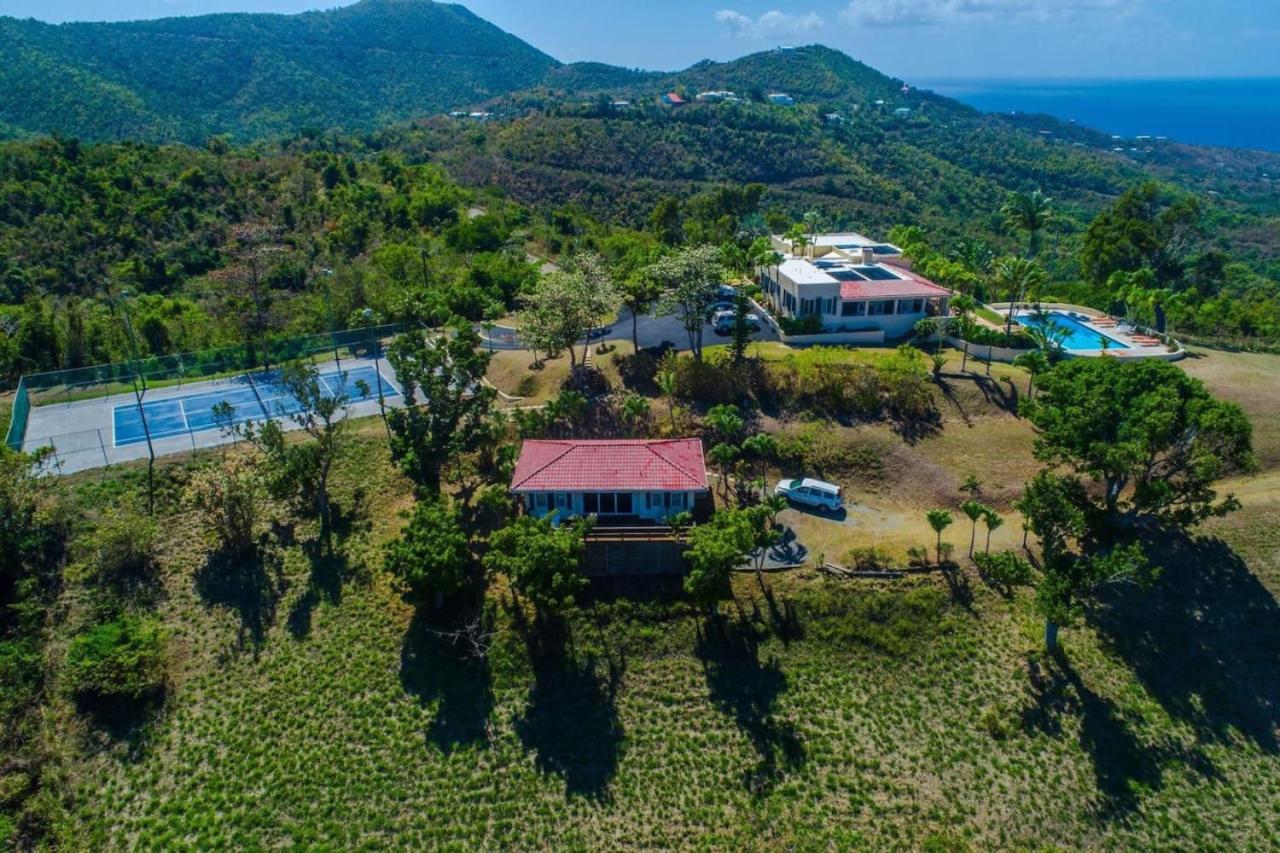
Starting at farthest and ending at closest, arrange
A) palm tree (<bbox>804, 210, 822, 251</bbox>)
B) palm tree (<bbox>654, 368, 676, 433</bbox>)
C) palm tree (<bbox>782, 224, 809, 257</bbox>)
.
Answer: palm tree (<bbox>804, 210, 822, 251</bbox>)
palm tree (<bbox>782, 224, 809, 257</bbox>)
palm tree (<bbox>654, 368, 676, 433</bbox>)

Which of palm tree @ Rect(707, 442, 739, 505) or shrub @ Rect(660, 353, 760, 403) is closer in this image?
palm tree @ Rect(707, 442, 739, 505)

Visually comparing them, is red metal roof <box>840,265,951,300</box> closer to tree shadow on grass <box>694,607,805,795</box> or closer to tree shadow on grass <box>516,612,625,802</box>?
tree shadow on grass <box>694,607,805,795</box>

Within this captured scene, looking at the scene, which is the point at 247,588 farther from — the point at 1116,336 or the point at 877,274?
the point at 1116,336

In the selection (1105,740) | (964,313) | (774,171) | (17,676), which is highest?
(774,171)

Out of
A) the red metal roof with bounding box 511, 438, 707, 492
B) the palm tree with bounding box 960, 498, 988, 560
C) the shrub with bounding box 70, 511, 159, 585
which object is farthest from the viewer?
the red metal roof with bounding box 511, 438, 707, 492

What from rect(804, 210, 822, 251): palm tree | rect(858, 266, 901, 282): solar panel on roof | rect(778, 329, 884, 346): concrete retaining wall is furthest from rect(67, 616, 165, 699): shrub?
rect(804, 210, 822, 251): palm tree

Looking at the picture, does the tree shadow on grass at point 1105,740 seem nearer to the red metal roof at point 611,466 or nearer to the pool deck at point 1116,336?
the red metal roof at point 611,466

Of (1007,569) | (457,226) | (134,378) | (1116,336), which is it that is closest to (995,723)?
(1007,569)
